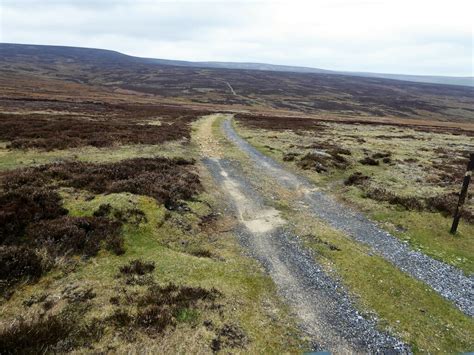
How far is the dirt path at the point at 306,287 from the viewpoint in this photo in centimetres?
1034

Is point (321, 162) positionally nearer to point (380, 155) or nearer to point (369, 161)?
point (369, 161)

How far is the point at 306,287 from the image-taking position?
12.9 m

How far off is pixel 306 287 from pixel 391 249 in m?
6.33

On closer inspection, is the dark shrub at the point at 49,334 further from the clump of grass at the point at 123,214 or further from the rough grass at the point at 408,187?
the rough grass at the point at 408,187

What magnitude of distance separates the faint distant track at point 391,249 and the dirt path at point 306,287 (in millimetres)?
3605

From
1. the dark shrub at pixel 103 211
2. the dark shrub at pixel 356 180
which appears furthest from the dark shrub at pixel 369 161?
the dark shrub at pixel 103 211

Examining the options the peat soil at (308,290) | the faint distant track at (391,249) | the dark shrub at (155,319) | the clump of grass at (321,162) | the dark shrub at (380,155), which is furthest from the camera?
the dark shrub at (380,155)

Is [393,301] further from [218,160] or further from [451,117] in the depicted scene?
[451,117]

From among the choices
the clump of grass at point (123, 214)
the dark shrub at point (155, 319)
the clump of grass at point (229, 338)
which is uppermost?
the clump of grass at point (123, 214)

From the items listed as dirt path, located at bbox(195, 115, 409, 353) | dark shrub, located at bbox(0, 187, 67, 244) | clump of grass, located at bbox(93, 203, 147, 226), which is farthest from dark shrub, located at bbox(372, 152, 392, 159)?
dark shrub, located at bbox(0, 187, 67, 244)

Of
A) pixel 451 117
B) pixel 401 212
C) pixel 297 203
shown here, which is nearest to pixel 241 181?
pixel 297 203

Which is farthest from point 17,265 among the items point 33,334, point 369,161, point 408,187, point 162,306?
point 369,161

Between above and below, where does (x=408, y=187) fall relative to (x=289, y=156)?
above

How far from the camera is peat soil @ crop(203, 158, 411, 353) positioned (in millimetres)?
10289
